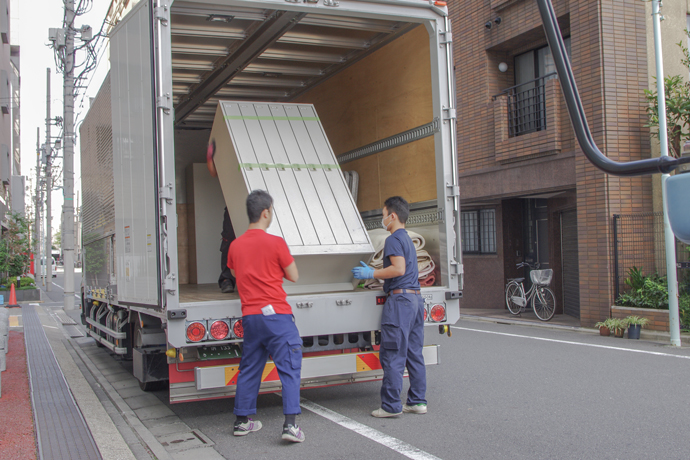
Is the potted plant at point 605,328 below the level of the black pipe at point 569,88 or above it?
below

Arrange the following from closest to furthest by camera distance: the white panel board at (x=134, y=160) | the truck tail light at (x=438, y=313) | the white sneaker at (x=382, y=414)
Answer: the white panel board at (x=134, y=160), the white sneaker at (x=382, y=414), the truck tail light at (x=438, y=313)

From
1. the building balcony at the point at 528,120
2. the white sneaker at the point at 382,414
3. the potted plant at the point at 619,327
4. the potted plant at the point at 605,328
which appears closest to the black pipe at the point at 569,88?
the white sneaker at the point at 382,414

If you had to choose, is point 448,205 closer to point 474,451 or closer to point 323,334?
point 323,334

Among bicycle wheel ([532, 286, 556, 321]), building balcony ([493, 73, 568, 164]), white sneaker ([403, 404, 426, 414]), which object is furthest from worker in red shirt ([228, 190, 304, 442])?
bicycle wheel ([532, 286, 556, 321])

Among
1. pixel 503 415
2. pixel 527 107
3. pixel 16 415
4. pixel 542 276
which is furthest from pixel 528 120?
pixel 16 415

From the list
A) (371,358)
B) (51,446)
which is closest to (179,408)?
(51,446)

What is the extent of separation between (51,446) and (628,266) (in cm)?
1041

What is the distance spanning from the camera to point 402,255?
215 inches

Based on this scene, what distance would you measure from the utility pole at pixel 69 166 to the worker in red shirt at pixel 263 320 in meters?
14.2

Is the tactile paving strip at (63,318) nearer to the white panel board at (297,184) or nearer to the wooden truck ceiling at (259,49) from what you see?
the wooden truck ceiling at (259,49)

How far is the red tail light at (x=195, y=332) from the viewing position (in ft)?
16.3

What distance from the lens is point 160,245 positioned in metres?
4.94

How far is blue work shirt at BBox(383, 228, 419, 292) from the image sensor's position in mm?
5469

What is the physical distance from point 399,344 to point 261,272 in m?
1.35
